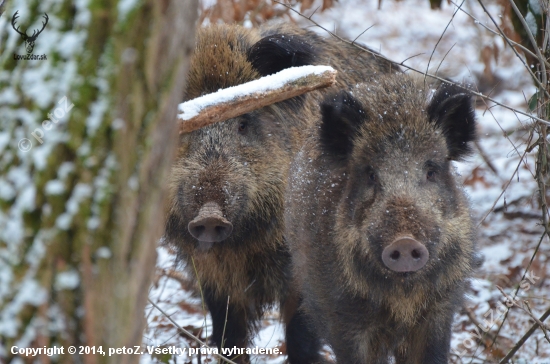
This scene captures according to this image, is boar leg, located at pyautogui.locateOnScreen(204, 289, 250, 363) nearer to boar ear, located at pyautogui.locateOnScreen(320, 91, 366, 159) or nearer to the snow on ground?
the snow on ground

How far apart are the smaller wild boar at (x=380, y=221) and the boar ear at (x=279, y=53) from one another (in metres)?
0.89

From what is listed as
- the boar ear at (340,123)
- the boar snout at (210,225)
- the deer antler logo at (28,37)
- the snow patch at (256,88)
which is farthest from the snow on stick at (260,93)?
the deer antler logo at (28,37)

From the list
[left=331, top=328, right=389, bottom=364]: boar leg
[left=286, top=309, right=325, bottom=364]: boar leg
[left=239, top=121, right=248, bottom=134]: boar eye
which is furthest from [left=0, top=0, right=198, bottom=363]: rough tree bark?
[left=286, top=309, right=325, bottom=364]: boar leg

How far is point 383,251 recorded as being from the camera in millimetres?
3566

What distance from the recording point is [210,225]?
14.3ft

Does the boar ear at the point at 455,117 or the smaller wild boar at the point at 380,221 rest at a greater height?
the boar ear at the point at 455,117

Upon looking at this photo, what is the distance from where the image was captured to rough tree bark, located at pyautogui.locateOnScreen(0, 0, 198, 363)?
1.96m

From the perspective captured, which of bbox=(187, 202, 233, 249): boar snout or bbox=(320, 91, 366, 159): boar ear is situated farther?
bbox=(187, 202, 233, 249): boar snout

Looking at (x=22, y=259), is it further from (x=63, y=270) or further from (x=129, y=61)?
(x=129, y=61)

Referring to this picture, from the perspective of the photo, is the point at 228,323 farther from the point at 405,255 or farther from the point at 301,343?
the point at 405,255

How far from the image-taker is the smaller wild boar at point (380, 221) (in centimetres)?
395

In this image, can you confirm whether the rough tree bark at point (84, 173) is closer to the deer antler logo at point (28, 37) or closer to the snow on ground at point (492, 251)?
the deer antler logo at point (28, 37)

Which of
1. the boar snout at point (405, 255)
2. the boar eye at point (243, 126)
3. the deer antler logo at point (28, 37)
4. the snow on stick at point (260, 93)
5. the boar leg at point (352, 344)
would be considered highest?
the boar eye at point (243, 126)

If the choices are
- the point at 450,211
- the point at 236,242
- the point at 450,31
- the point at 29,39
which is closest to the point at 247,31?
the point at 236,242
